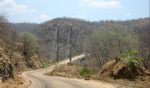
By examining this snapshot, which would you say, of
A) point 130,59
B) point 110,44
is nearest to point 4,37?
point 110,44

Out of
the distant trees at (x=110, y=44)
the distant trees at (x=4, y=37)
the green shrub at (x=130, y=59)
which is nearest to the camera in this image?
the green shrub at (x=130, y=59)

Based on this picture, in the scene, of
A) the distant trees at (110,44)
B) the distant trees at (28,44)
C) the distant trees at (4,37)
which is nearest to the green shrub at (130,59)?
the distant trees at (4,37)

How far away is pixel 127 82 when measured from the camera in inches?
1308

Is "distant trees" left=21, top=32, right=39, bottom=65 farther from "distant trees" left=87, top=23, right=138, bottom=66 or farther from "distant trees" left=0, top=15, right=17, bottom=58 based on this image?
"distant trees" left=0, top=15, right=17, bottom=58

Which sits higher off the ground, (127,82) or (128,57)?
(128,57)

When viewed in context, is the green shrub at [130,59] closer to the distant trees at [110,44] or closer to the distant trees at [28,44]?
the distant trees at [110,44]

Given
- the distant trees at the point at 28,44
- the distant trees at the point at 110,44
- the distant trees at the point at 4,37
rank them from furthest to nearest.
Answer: the distant trees at the point at 28,44, the distant trees at the point at 110,44, the distant trees at the point at 4,37


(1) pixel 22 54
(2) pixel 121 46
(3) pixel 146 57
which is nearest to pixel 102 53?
(2) pixel 121 46

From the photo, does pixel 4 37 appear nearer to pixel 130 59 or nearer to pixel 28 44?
pixel 130 59

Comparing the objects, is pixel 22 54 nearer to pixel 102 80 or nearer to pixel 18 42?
pixel 18 42

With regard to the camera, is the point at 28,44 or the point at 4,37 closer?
the point at 4,37

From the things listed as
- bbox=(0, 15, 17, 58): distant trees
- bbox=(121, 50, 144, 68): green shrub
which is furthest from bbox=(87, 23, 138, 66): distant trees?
bbox=(121, 50, 144, 68): green shrub

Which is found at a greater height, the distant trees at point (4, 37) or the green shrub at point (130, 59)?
the distant trees at point (4, 37)

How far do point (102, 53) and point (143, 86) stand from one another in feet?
146
